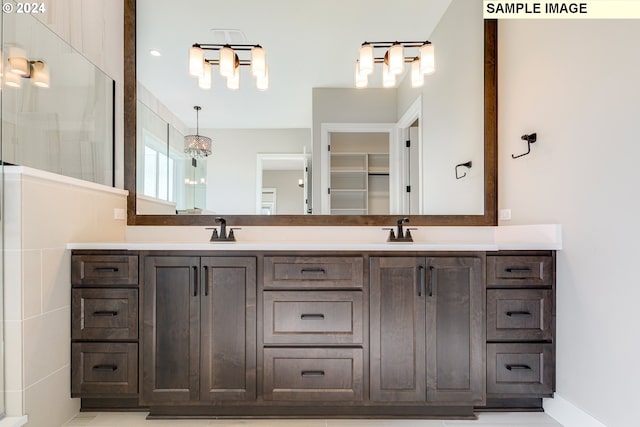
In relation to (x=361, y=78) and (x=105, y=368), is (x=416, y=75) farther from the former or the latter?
(x=105, y=368)

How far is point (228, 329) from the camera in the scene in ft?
5.74

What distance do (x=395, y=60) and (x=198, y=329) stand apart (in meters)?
2.08

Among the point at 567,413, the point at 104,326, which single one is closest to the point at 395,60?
the point at 567,413

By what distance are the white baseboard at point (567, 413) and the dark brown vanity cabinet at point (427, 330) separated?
40cm

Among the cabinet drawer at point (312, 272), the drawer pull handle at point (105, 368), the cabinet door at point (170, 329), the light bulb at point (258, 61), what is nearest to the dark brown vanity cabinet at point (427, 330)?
the cabinet drawer at point (312, 272)

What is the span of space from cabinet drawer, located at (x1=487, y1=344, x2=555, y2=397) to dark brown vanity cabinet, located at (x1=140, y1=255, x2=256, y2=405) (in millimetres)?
1277

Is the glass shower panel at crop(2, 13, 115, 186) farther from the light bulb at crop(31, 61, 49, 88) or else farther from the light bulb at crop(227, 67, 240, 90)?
the light bulb at crop(227, 67, 240, 90)

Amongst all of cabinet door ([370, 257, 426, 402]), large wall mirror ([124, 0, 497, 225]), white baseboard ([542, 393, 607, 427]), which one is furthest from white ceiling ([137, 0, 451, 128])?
white baseboard ([542, 393, 607, 427])

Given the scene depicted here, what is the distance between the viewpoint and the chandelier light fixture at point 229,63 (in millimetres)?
2258

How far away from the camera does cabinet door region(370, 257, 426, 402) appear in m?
1.73

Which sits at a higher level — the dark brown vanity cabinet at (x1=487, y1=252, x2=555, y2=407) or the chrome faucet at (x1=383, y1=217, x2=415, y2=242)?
the chrome faucet at (x1=383, y1=217, x2=415, y2=242)

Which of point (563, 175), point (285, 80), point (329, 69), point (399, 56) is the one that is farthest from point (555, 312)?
point (285, 80)

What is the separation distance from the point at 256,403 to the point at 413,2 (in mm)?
2638

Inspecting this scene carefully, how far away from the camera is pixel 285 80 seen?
7.59 ft
